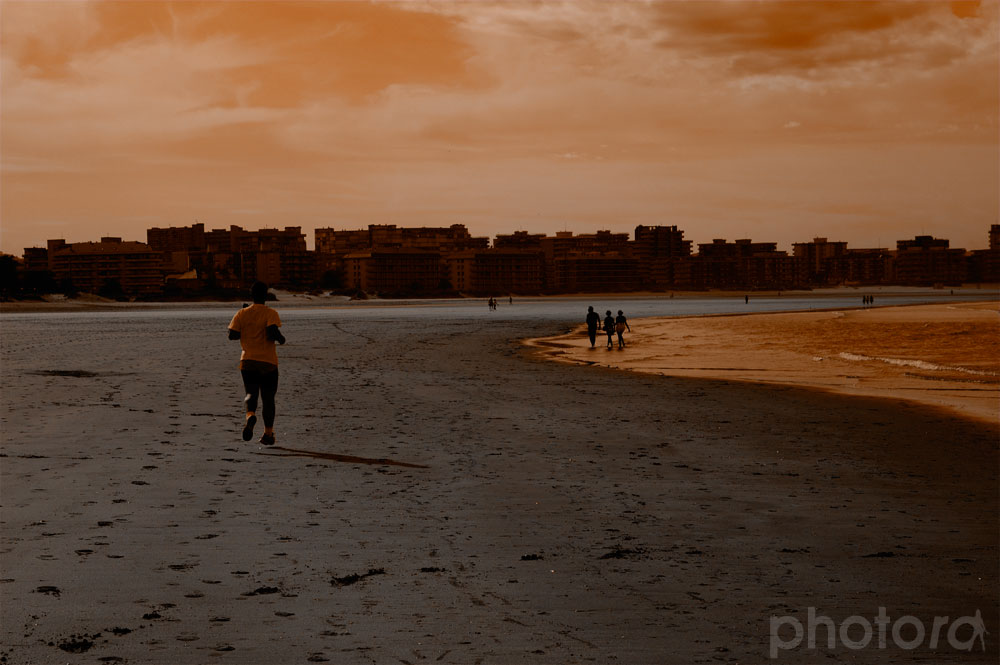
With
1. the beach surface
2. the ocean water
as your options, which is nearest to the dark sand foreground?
the beach surface

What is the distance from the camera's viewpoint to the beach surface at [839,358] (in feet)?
69.8

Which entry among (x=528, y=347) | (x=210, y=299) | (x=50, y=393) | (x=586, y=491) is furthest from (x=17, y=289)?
(x=586, y=491)

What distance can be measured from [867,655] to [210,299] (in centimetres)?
18515

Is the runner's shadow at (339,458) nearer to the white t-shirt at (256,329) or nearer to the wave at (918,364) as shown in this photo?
the white t-shirt at (256,329)

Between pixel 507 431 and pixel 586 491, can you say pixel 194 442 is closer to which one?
pixel 507 431

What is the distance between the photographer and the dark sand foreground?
5465mm

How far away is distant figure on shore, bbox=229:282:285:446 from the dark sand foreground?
22.4 inches

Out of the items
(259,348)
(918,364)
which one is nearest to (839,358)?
(918,364)

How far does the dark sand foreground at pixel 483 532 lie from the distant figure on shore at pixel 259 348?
1.87 ft

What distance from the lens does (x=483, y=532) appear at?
26.0ft

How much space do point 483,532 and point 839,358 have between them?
26.6 metres

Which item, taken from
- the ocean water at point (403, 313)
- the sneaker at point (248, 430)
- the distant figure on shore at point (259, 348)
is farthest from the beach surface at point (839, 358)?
the ocean water at point (403, 313)

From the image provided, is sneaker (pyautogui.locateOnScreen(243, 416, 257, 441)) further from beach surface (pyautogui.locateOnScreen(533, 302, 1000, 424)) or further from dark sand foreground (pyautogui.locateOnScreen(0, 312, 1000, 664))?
beach surface (pyautogui.locateOnScreen(533, 302, 1000, 424))

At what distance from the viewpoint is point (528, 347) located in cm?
3866
